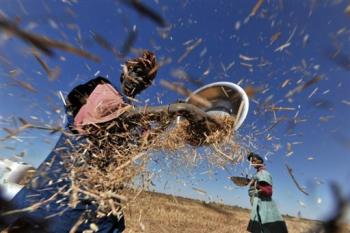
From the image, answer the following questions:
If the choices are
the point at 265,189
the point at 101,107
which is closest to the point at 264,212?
the point at 265,189

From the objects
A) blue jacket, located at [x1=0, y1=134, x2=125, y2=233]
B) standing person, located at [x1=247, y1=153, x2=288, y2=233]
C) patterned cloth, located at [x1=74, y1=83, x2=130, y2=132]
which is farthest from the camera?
standing person, located at [x1=247, y1=153, x2=288, y2=233]

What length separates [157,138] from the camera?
3.01 metres

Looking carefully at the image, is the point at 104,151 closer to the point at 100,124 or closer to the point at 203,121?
the point at 100,124

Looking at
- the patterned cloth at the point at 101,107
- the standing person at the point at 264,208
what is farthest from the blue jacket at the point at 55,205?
the standing person at the point at 264,208

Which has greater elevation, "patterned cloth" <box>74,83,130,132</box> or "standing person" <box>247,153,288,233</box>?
"standing person" <box>247,153,288,233</box>

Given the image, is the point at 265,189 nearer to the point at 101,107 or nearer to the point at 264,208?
the point at 264,208

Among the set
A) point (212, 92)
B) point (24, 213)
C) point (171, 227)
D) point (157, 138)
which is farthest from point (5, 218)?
point (171, 227)

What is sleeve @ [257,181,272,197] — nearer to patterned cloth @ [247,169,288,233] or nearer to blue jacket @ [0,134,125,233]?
patterned cloth @ [247,169,288,233]

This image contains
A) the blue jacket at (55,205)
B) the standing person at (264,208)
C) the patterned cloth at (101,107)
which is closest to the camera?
the blue jacket at (55,205)

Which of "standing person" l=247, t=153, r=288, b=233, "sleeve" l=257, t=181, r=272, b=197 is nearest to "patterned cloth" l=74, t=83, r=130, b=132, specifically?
"standing person" l=247, t=153, r=288, b=233

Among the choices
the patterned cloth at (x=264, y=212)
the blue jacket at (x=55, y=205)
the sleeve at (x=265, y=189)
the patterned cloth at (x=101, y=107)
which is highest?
the sleeve at (x=265, y=189)

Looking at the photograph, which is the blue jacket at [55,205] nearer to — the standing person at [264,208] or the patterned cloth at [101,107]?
the patterned cloth at [101,107]

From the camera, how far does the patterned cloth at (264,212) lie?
590cm

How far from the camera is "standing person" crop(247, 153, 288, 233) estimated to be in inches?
232
